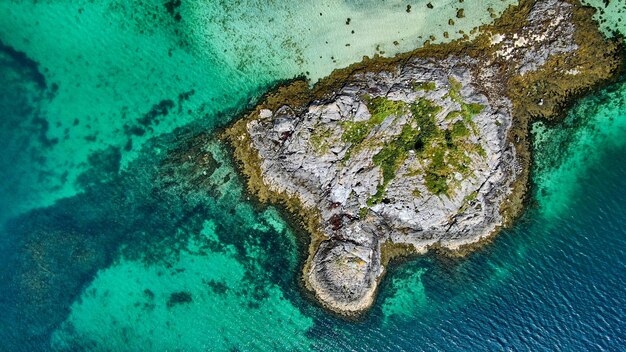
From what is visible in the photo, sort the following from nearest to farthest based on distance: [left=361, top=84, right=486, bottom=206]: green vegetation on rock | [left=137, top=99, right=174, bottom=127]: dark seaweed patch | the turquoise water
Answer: [left=361, top=84, right=486, bottom=206]: green vegetation on rock < the turquoise water < [left=137, top=99, right=174, bottom=127]: dark seaweed patch

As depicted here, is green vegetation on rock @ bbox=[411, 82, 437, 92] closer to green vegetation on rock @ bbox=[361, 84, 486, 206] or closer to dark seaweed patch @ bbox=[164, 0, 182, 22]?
green vegetation on rock @ bbox=[361, 84, 486, 206]

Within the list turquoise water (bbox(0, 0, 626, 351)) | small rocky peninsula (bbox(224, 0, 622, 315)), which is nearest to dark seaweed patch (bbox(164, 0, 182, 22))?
turquoise water (bbox(0, 0, 626, 351))

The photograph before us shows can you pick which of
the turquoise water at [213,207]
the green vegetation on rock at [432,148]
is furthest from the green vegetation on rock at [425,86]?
Result: the turquoise water at [213,207]

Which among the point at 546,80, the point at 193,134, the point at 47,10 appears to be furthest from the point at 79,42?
the point at 546,80

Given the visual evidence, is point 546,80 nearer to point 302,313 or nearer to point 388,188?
point 388,188

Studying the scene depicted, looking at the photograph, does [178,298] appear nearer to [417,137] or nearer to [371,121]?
[371,121]
